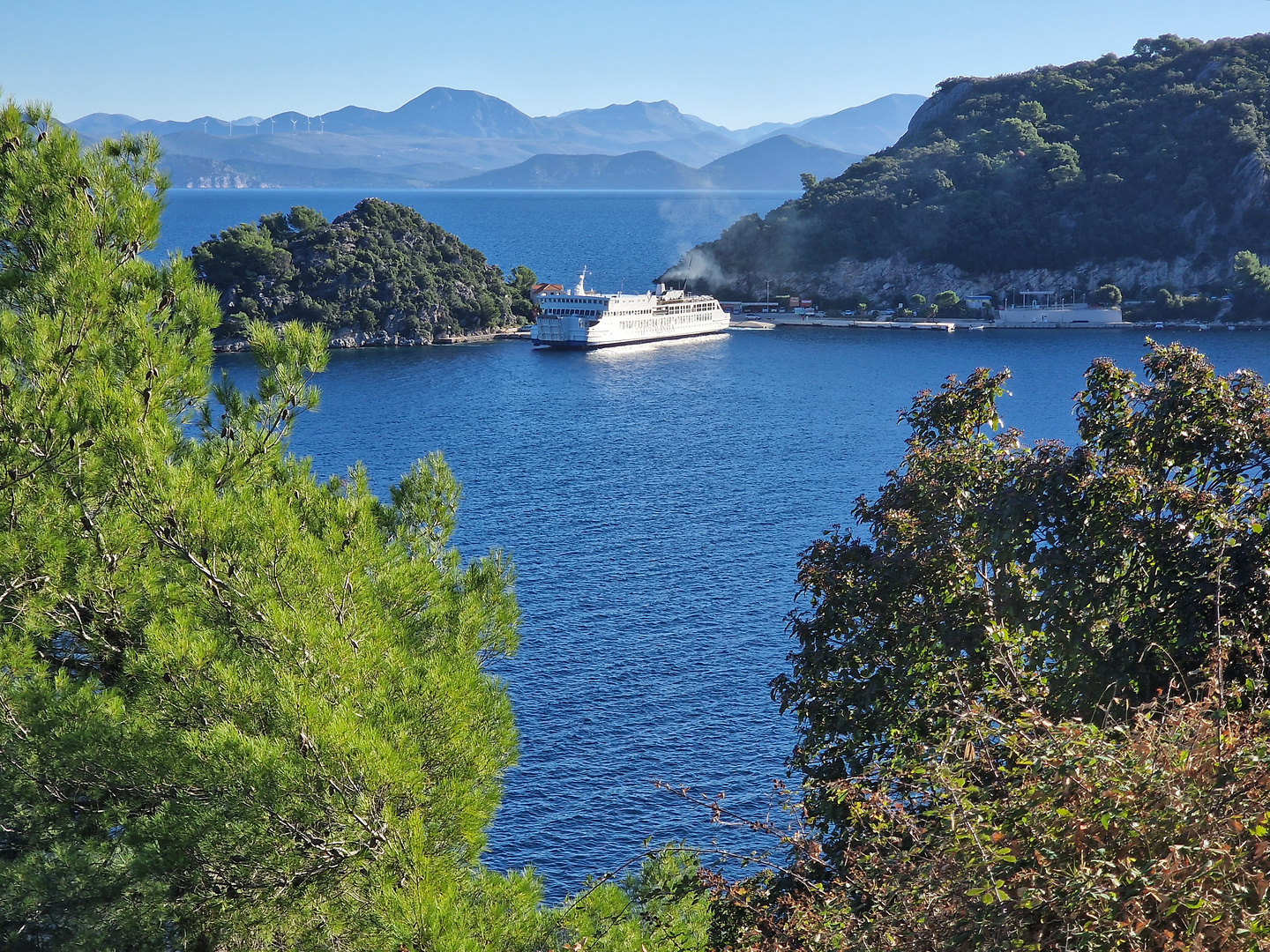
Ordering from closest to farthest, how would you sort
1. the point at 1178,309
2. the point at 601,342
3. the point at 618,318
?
1. the point at 601,342
2. the point at 618,318
3. the point at 1178,309

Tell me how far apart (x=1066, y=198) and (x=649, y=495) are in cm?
8071

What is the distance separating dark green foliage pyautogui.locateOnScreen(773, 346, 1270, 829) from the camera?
8383mm

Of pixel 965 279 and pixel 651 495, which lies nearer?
pixel 651 495

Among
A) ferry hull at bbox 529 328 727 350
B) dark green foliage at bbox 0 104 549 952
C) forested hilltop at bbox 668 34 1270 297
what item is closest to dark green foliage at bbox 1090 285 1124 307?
forested hilltop at bbox 668 34 1270 297

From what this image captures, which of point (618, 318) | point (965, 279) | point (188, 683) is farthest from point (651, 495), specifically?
point (965, 279)

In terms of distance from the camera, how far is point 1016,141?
115250mm

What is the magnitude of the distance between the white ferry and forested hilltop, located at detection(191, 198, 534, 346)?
23.1ft

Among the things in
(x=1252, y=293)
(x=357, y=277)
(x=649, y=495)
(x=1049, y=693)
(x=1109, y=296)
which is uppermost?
(x=1252, y=293)

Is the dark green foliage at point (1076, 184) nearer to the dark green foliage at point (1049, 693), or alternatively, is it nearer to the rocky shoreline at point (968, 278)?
the rocky shoreline at point (968, 278)

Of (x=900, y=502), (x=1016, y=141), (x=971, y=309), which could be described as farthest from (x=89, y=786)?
(x=1016, y=141)

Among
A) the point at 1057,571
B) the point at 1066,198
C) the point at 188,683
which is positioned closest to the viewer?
the point at 188,683

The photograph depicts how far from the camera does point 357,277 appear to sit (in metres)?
87.1

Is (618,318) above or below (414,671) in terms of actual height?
above

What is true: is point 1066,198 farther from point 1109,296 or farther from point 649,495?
point 649,495
